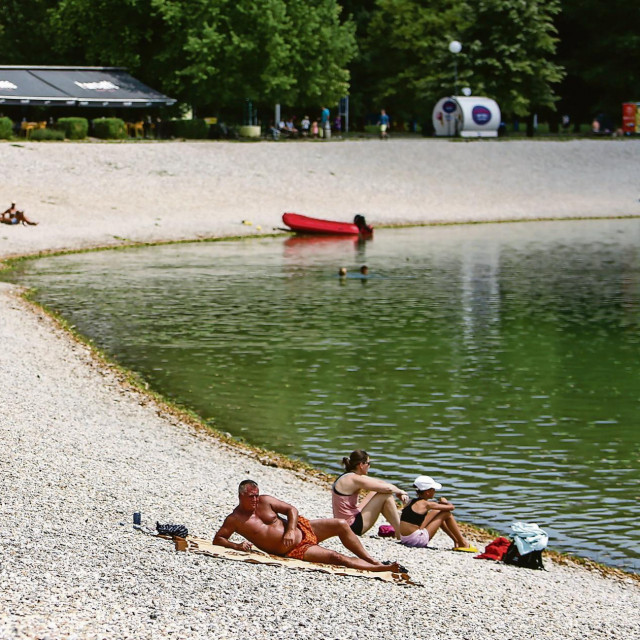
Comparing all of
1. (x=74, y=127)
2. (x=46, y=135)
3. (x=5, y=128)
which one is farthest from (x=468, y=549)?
(x=74, y=127)

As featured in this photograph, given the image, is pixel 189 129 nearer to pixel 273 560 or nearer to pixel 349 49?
pixel 349 49

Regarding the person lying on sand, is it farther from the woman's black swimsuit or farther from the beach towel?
the beach towel

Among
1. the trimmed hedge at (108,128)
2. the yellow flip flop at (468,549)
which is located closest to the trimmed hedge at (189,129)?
the trimmed hedge at (108,128)

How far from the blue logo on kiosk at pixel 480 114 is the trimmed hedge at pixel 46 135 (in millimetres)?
30249

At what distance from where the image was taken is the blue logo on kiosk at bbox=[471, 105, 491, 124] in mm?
93438

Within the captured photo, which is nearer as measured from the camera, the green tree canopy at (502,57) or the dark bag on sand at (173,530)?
the dark bag on sand at (173,530)

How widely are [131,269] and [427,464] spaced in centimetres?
2919

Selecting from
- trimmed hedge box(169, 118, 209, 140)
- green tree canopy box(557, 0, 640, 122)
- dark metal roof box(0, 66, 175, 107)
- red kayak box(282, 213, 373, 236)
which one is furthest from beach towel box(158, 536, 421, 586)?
green tree canopy box(557, 0, 640, 122)

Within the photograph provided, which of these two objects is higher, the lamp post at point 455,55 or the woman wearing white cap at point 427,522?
the lamp post at point 455,55

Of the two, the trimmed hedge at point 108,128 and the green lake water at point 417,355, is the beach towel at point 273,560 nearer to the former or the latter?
the green lake water at point 417,355

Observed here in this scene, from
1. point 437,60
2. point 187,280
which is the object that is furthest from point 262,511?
point 437,60

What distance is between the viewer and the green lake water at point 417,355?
69.8 ft

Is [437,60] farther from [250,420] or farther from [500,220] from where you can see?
[250,420]

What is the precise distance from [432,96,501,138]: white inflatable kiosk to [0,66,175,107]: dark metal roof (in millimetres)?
19859
